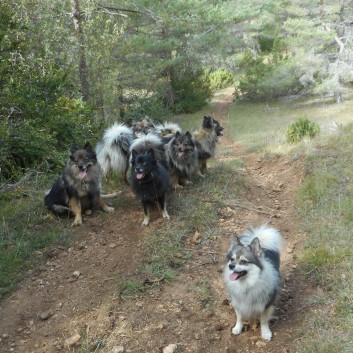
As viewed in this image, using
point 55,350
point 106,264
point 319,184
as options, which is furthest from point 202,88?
point 55,350

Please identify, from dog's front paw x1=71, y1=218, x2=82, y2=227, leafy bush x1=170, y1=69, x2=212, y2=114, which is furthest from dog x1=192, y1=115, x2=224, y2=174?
leafy bush x1=170, y1=69, x2=212, y2=114

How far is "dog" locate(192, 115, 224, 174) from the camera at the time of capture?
301 inches

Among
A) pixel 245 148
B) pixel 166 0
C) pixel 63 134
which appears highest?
pixel 166 0

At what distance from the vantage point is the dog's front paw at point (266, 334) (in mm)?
3757

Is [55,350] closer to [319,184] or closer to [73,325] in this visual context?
[73,325]

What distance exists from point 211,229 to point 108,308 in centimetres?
203

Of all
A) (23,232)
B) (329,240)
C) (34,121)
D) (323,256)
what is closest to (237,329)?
(323,256)

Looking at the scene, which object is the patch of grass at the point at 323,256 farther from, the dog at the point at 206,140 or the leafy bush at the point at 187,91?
the leafy bush at the point at 187,91

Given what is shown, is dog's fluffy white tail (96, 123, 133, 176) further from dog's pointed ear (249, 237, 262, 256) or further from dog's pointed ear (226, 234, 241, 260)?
dog's pointed ear (249, 237, 262, 256)

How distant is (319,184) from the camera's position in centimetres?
660

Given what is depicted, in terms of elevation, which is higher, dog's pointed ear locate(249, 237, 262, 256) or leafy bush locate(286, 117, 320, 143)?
dog's pointed ear locate(249, 237, 262, 256)

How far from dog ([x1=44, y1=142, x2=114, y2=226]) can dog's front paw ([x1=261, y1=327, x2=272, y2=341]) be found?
326 cm

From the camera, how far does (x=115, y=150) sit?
7.09 metres

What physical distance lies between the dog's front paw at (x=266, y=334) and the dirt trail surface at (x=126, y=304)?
0.05 metres
